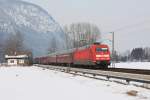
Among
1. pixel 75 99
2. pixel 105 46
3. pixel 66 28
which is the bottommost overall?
pixel 75 99

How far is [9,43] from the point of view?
141 metres

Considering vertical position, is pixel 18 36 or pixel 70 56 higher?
pixel 18 36

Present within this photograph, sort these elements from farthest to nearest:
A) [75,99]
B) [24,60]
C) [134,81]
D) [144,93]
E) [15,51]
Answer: [15,51], [24,60], [134,81], [144,93], [75,99]

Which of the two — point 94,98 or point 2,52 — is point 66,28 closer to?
point 2,52

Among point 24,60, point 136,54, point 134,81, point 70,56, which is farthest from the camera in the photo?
point 136,54

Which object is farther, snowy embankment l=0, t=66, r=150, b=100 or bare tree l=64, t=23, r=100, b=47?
bare tree l=64, t=23, r=100, b=47

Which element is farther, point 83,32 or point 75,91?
point 83,32

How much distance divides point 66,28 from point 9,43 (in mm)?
36145

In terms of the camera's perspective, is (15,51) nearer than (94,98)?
No

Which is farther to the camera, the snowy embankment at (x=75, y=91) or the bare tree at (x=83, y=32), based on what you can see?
the bare tree at (x=83, y=32)

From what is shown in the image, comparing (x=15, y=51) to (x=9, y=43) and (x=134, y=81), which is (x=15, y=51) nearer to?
(x=9, y=43)

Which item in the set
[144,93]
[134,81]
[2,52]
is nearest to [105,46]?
[134,81]

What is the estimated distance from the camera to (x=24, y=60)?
111688 mm

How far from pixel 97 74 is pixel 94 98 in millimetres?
13595
